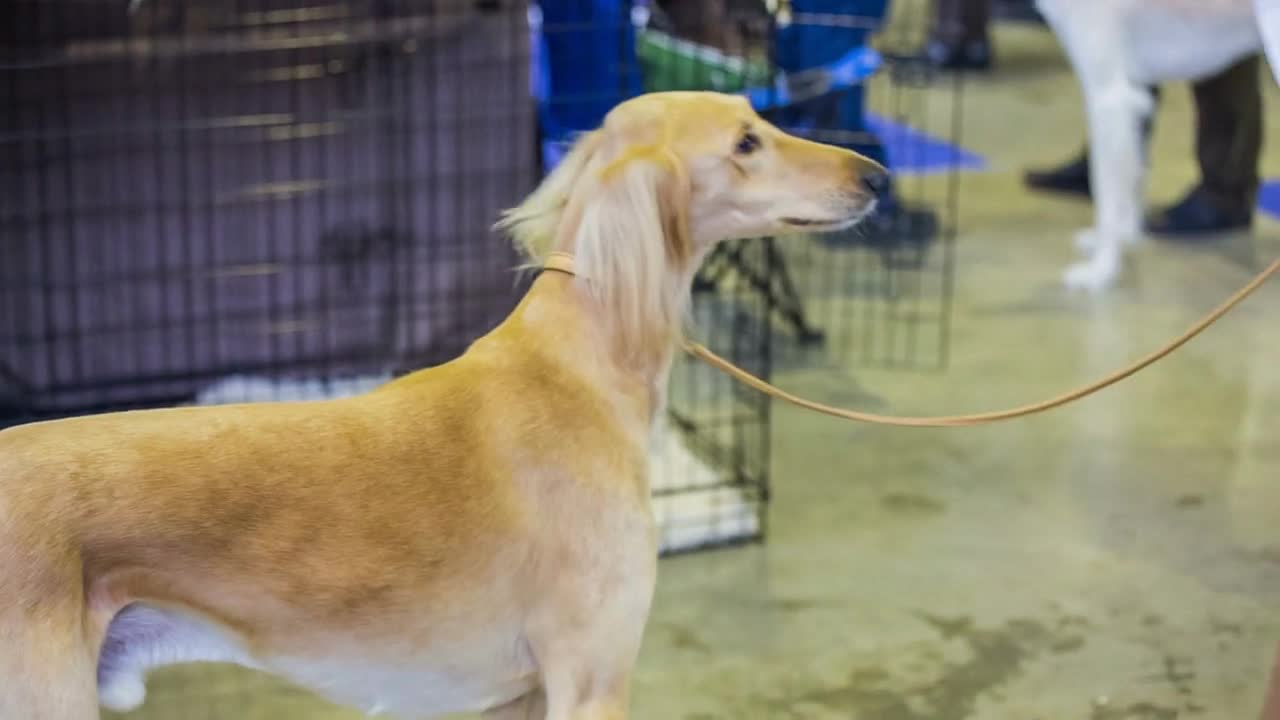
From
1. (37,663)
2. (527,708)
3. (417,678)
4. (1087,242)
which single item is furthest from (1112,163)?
(37,663)

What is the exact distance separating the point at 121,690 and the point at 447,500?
0.41 m

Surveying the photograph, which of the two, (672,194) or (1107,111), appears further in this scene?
(1107,111)

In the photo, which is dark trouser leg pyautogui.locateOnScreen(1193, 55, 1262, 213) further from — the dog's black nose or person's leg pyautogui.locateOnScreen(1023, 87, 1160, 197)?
the dog's black nose

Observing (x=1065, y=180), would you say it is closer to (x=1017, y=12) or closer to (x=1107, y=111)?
(x=1107, y=111)

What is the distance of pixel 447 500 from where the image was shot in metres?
1.82

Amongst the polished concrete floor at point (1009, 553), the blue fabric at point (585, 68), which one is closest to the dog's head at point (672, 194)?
the polished concrete floor at point (1009, 553)

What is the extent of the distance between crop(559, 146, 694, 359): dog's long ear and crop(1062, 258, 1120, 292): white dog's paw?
130 inches

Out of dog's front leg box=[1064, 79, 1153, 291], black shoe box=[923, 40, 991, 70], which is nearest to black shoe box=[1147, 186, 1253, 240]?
dog's front leg box=[1064, 79, 1153, 291]

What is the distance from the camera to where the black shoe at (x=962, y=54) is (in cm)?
810

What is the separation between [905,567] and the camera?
125 inches

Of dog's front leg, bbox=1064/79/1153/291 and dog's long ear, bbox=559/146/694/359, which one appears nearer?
dog's long ear, bbox=559/146/694/359

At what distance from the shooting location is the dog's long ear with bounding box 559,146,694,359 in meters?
1.83

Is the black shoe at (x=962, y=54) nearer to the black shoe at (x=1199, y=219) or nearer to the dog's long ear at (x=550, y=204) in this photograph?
the black shoe at (x=1199, y=219)

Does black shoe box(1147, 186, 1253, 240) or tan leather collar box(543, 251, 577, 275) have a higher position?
tan leather collar box(543, 251, 577, 275)
